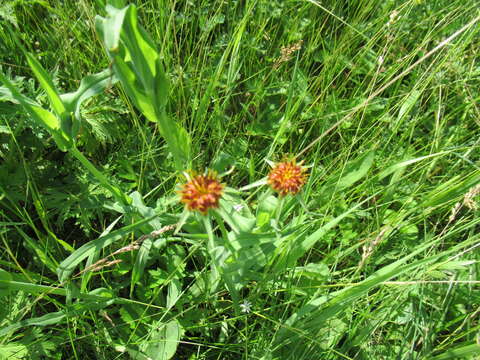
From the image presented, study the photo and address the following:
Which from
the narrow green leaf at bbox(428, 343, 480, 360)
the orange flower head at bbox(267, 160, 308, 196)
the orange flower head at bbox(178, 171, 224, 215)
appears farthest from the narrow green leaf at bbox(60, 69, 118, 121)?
the narrow green leaf at bbox(428, 343, 480, 360)

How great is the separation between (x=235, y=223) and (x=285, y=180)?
0.17 meters

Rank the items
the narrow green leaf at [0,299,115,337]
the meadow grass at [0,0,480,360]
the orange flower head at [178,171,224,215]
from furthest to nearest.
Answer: the meadow grass at [0,0,480,360] < the narrow green leaf at [0,299,115,337] < the orange flower head at [178,171,224,215]

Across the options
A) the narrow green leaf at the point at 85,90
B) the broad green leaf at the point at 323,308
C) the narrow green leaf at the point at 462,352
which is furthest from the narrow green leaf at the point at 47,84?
the narrow green leaf at the point at 462,352

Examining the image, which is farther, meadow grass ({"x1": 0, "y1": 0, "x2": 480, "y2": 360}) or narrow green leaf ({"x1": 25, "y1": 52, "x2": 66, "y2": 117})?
meadow grass ({"x1": 0, "y1": 0, "x2": 480, "y2": 360})

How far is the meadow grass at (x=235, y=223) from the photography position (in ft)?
3.92

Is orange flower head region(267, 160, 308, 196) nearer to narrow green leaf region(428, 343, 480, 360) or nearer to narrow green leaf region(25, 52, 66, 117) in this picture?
narrow green leaf region(25, 52, 66, 117)

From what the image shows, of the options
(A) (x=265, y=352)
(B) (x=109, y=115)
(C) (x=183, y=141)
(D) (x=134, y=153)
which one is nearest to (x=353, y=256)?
(A) (x=265, y=352)

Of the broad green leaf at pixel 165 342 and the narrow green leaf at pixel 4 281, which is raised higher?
the narrow green leaf at pixel 4 281

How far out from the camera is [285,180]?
103cm

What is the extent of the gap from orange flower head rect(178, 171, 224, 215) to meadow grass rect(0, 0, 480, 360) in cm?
7

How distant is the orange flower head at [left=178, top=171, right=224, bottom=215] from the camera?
94 cm

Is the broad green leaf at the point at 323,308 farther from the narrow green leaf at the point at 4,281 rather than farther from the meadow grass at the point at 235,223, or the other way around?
the narrow green leaf at the point at 4,281

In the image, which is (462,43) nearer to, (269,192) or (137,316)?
(269,192)

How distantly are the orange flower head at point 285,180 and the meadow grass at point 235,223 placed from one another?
1.8 inches
